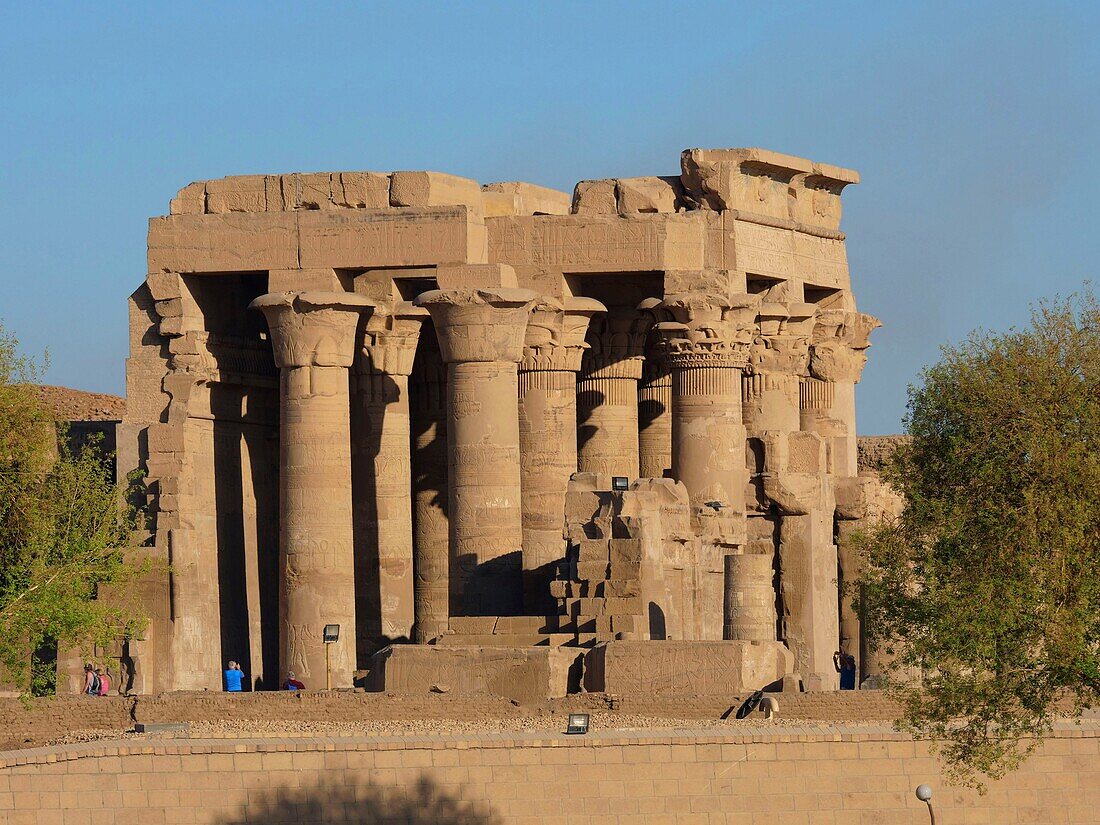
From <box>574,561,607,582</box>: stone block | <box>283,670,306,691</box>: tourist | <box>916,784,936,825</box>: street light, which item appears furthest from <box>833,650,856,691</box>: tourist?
<box>916,784,936,825</box>: street light

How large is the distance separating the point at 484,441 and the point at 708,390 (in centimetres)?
439

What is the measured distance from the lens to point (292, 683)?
5294cm

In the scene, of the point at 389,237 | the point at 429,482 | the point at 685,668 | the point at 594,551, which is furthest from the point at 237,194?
the point at 685,668

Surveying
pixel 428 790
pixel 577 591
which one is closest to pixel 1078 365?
pixel 577 591

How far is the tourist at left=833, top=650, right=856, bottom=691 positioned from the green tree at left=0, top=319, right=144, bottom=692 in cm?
1152

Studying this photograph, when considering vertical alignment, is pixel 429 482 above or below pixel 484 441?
below

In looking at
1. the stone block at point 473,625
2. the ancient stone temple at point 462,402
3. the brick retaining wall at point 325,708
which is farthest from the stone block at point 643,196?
the brick retaining wall at point 325,708

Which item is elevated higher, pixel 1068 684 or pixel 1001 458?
pixel 1001 458

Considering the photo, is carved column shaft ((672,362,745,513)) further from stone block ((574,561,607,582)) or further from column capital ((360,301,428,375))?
stone block ((574,561,607,582))

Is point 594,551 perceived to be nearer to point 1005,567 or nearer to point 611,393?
point 1005,567

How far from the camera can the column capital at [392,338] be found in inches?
2245

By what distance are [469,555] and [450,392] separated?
9.11 feet

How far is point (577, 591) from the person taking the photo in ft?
156

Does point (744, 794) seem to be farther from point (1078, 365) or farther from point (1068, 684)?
point (1078, 365)
